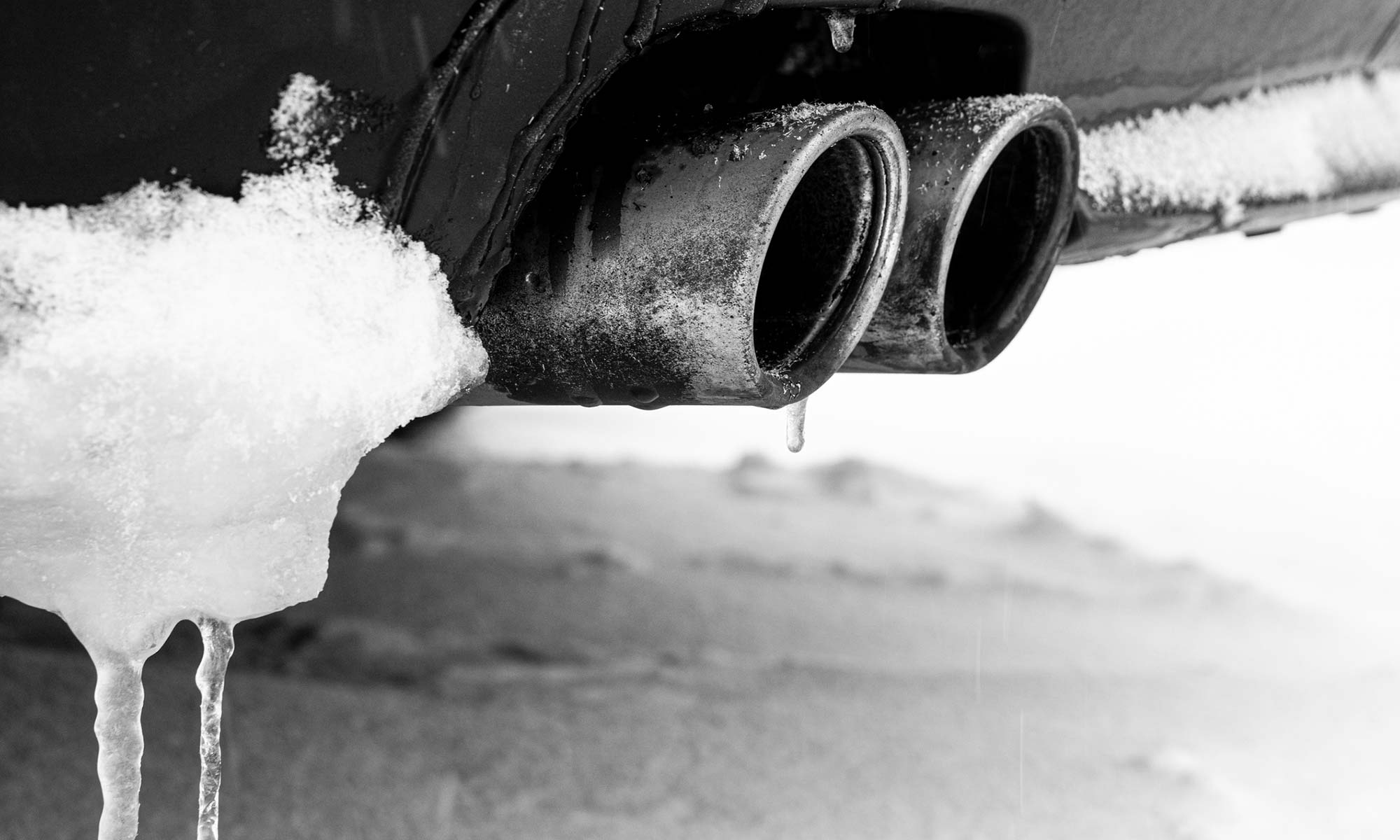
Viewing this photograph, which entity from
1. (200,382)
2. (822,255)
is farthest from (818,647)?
(200,382)

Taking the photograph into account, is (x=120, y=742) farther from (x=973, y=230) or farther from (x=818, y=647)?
(x=818, y=647)

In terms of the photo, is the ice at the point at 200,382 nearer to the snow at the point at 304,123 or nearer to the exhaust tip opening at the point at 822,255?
the snow at the point at 304,123

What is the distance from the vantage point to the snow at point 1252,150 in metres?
1.45

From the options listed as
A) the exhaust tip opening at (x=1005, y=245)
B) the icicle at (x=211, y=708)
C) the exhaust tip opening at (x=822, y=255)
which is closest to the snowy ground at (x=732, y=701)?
the icicle at (x=211, y=708)

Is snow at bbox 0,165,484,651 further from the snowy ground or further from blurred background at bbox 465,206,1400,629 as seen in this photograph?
blurred background at bbox 465,206,1400,629

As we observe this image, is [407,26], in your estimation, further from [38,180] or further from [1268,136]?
[1268,136]

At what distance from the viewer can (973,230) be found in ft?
4.83

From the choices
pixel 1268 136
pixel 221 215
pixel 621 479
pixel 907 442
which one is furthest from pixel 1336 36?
pixel 907 442

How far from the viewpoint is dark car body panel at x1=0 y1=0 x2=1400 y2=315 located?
2.47ft

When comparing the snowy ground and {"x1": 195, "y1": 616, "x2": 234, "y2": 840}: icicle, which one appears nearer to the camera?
{"x1": 195, "y1": 616, "x2": 234, "y2": 840}: icicle

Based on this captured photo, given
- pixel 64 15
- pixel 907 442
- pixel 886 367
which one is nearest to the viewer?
pixel 64 15

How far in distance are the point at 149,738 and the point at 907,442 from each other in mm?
3133

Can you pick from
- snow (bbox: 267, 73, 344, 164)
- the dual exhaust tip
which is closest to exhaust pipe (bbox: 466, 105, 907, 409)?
the dual exhaust tip

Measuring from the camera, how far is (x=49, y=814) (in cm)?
172
